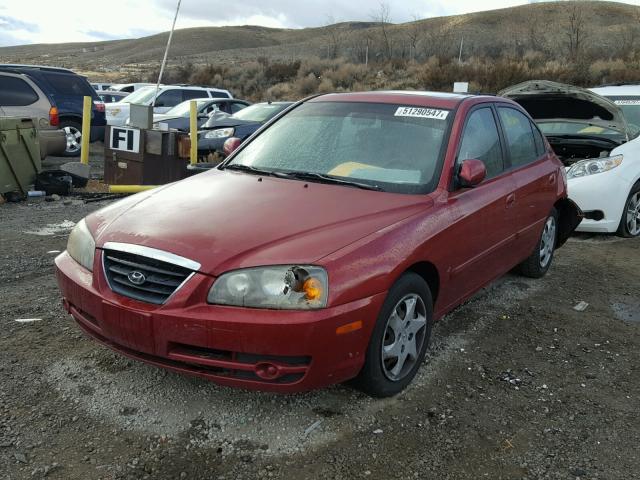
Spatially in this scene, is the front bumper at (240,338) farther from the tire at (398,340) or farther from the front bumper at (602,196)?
the front bumper at (602,196)

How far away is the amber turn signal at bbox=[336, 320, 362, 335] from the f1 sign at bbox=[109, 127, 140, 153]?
23.5 feet

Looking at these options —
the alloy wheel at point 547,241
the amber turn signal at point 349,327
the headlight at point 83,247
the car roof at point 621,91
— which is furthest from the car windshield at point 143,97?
the amber turn signal at point 349,327

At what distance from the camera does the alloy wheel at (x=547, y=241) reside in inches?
211

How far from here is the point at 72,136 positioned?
12062 mm

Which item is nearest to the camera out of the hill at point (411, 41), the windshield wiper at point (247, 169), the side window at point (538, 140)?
the windshield wiper at point (247, 169)

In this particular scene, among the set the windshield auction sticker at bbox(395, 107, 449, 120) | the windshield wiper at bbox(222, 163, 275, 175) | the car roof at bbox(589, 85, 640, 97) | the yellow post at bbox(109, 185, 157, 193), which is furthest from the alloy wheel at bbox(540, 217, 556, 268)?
the yellow post at bbox(109, 185, 157, 193)

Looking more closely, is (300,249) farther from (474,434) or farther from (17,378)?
(17,378)

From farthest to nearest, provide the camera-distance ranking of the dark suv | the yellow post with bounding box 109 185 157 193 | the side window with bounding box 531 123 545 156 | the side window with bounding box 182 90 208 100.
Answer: the side window with bounding box 182 90 208 100
the dark suv
the yellow post with bounding box 109 185 157 193
the side window with bounding box 531 123 545 156

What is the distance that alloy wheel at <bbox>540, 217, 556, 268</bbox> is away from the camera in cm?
536

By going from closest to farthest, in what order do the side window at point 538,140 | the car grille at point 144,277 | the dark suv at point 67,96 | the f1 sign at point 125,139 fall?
the car grille at point 144,277, the side window at point 538,140, the f1 sign at point 125,139, the dark suv at point 67,96

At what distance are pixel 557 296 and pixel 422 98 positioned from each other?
2182mm

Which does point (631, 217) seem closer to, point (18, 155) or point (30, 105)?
point (18, 155)

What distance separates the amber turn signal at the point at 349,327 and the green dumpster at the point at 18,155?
6951mm

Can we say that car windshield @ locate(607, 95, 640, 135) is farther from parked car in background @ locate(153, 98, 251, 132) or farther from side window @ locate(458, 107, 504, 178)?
parked car in background @ locate(153, 98, 251, 132)
